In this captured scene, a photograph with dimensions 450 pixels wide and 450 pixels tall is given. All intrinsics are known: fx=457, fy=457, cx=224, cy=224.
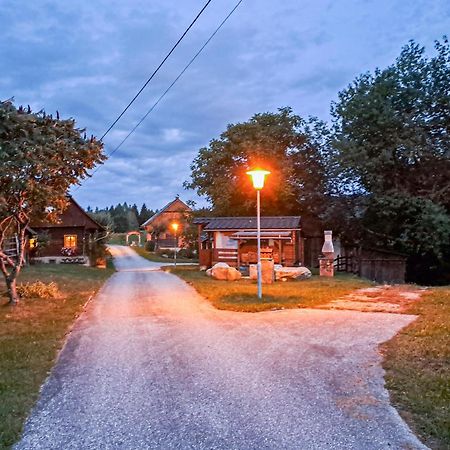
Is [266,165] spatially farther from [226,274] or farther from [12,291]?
[12,291]

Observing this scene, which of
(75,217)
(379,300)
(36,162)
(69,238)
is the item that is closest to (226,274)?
(379,300)

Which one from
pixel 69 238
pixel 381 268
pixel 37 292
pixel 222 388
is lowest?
pixel 222 388

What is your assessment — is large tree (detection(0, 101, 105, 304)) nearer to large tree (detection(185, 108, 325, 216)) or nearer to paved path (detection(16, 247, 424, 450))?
paved path (detection(16, 247, 424, 450))

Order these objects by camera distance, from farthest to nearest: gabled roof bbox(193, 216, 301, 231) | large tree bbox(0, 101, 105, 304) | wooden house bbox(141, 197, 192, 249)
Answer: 1. wooden house bbox(141, 197, 192, 249)
2. gabled roof bbox(193, 216, 301, 231)
3. large tree bbox(0, 101, 105, 304)

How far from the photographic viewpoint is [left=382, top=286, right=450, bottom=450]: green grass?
412cm

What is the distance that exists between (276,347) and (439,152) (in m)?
18.9

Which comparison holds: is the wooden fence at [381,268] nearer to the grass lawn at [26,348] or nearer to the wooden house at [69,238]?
the grass lawn at [26,348]

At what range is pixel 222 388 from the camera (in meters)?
5.09

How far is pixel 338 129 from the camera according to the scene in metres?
26.1

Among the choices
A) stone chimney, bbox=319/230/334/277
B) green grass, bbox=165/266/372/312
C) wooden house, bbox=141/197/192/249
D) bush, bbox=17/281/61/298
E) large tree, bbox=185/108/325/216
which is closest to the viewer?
green grass, bbox=165/266/372/312

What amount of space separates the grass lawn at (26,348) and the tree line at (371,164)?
616 inches

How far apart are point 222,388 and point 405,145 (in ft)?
64.3

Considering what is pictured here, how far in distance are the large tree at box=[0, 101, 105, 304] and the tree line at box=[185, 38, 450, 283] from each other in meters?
14.7

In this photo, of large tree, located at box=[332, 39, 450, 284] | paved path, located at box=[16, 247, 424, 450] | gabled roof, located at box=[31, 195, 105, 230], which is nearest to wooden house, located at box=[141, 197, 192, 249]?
gabled roof, located at box=[31, 195, 105, 230]
